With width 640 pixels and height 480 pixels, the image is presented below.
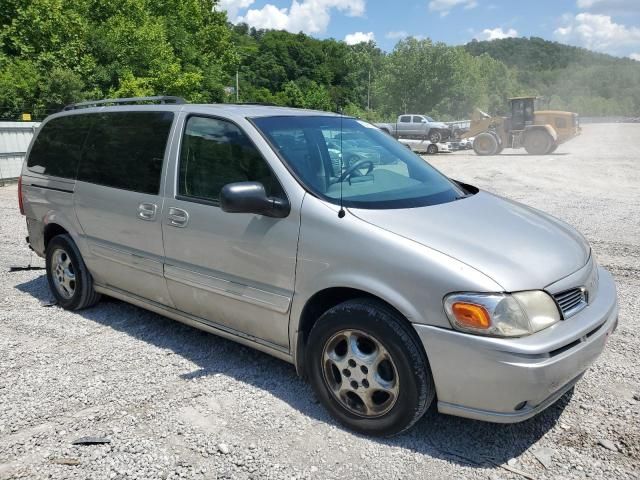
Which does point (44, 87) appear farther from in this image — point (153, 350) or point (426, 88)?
point (426, 88)

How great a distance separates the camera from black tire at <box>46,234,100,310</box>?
4.79 m

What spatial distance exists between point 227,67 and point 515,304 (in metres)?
47.0

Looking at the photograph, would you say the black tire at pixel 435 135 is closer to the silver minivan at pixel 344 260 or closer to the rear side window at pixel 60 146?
the rear side window at pixel 60 146

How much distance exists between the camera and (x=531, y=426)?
3.11 metres

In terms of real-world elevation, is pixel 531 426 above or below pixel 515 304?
below

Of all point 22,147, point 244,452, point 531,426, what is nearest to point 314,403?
point 244,452

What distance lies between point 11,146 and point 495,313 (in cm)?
1667

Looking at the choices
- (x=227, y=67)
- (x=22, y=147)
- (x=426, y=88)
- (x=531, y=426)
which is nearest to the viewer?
(x=531, y=426)

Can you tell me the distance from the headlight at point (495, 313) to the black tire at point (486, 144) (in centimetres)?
2516

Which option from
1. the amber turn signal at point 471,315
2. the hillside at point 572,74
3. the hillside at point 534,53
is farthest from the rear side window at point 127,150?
the hillside at point 534,53

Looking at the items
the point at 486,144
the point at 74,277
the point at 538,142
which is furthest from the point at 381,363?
the point at 538,142

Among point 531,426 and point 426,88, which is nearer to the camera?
point 531,426

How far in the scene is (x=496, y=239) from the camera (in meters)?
2.95

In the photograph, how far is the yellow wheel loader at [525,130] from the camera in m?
25.8
